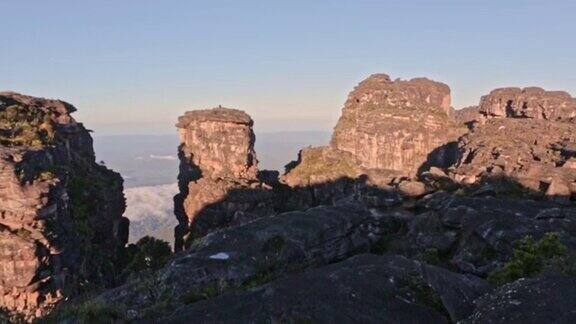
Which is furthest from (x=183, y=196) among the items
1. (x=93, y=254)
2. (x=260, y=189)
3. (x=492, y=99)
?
(x=492, y=99)

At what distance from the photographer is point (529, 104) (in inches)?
3615

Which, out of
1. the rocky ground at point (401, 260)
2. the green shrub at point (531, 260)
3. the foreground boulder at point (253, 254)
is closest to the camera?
the rocky ground at point (401, 260)

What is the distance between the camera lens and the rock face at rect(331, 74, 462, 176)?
104m

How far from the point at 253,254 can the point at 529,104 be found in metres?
86.9

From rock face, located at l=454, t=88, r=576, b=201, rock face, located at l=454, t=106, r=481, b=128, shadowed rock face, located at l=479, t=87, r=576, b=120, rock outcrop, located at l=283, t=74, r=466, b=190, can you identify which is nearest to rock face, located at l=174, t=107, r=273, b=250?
rock outcrop, located at l=283, t=74, r=466, b=190

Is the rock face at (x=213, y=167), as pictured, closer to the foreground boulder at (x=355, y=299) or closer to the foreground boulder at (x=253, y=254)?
the foreground boulder at (x=253, y=254)

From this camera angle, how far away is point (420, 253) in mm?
23125

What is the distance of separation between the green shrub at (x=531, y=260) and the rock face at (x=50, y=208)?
120 ft

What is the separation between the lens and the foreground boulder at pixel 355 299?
38.0 feet

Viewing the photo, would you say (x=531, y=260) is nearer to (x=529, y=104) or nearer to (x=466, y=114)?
(x=529, y=104)

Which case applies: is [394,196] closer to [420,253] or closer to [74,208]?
[420,253]

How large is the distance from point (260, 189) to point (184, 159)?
78.4 feet

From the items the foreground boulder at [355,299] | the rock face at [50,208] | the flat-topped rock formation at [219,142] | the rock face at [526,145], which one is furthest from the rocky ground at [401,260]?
the flat-topped rock formation at [219,142]

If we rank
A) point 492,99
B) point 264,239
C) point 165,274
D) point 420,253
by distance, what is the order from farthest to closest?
point 492,99 < point 420,253 < point 264,239 < point 165,274
